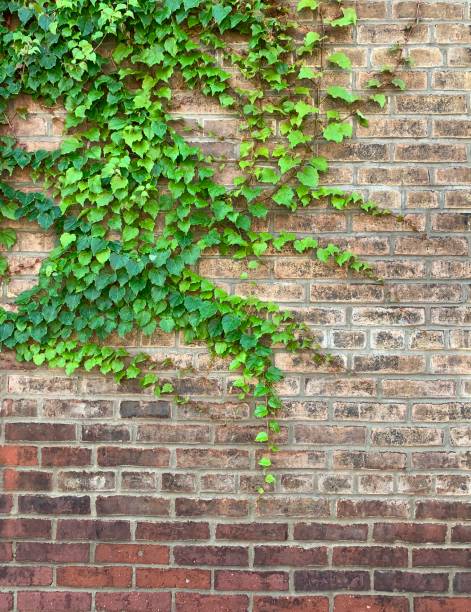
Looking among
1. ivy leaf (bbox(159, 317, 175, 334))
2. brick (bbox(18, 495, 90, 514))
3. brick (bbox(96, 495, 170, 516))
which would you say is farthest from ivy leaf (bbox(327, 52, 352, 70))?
brick (bbox(18, 495, 90, 514))

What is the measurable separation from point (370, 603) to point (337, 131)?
1719mm

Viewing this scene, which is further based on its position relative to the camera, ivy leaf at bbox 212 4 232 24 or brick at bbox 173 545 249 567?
brick at bbox 173 545 249 567

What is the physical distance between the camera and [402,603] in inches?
89.6

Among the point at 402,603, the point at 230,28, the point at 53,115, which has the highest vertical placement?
the point at 230,28

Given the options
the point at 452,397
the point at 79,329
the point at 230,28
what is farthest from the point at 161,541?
the point at 230,28

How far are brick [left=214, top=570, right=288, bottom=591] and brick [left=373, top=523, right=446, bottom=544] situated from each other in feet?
1.25

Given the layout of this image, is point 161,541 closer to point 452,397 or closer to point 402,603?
point 402,603

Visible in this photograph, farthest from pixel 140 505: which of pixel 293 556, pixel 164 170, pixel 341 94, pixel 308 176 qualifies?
pixel 341 94

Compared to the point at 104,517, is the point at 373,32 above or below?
above

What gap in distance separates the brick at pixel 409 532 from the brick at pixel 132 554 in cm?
79

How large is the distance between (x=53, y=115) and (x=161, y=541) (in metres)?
1.63

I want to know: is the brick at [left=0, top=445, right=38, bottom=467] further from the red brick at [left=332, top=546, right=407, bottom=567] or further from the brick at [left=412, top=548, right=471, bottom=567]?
the brick at [left=412, top=548, right=471, bottom=567]

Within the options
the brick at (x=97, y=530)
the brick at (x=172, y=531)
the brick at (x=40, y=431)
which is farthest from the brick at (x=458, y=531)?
the brick at (x=40, y=431)

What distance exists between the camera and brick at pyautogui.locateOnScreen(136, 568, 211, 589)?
90.4 inches
